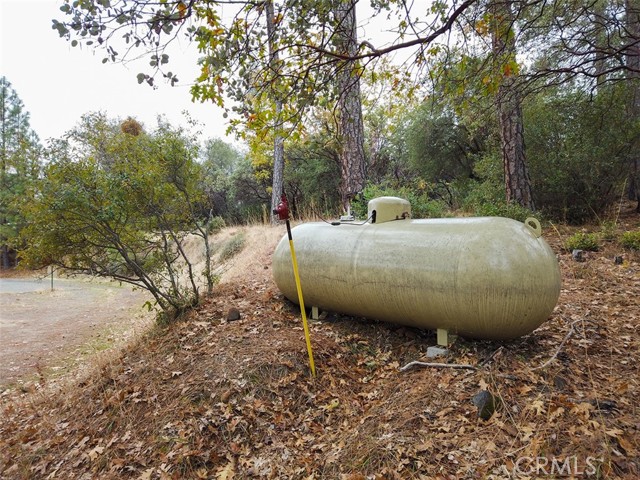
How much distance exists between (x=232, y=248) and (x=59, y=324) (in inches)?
223

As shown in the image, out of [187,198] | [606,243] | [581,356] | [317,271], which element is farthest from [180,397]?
[606,243]

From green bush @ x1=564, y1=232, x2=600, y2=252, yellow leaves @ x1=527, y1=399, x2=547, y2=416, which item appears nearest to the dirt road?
yellow leaves @ x1=527, y1=399, x2=547, y2=416

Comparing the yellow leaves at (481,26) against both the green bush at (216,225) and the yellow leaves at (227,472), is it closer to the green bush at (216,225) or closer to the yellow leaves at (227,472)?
the yellow leaves at (227,472)

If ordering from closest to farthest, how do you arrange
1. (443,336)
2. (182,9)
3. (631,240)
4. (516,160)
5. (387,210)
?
(182,9) → (443,336) → (387,210) → (631,240) → (516,160)

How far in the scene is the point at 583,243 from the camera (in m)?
7.69

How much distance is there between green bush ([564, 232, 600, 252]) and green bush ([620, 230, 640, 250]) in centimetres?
42

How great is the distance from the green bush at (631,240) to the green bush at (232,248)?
1071 cm

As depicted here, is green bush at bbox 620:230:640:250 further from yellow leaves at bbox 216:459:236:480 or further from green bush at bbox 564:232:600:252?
yellow leaves at bbox 216:459:236:480

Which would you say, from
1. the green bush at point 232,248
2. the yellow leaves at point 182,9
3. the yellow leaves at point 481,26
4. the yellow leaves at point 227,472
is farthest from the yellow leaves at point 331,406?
the green bush at point 232,248

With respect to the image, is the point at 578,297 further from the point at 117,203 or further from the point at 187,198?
the point at 117,203

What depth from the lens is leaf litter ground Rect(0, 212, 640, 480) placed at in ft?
9.55

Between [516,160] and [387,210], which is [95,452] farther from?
[516,160]

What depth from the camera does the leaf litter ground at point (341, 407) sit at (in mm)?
2910

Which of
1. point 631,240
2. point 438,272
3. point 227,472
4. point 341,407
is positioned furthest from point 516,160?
point 227,472
